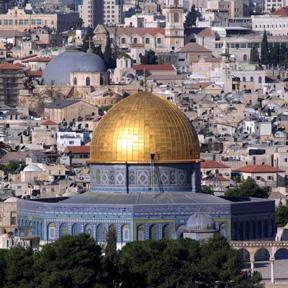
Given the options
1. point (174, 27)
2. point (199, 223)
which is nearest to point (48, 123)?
point (199, 223)

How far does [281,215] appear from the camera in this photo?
7500cm

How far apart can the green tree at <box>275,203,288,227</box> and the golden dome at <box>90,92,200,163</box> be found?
21.5 feet

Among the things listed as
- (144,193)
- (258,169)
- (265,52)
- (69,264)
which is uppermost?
(144,193)

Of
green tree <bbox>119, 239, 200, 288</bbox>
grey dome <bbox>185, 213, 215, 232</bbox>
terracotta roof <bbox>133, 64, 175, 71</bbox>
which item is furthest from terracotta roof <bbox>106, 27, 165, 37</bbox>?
green tree <bbox>119, 239, 200, 288</bbox>

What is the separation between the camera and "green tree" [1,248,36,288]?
56281 mm

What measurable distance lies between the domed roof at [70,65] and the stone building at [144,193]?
71.7 meters

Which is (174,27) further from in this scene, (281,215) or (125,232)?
(125,232)

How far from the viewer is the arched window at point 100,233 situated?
66438mm

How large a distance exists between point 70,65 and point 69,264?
8361cm

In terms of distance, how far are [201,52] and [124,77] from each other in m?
15.1

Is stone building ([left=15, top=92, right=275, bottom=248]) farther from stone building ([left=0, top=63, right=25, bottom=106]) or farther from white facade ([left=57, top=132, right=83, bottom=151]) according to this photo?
stone building ([left=0, top=63, right=25, bottom=106])

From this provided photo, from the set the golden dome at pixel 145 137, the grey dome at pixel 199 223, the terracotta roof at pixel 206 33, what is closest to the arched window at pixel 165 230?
the grey dome at pixel 199 223

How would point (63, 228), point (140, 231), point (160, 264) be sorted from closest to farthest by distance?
point (160, 264)
point (140, 231)
point (63, 228)

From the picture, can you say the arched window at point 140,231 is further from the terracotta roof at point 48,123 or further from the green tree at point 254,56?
the green tree at point 254,56
